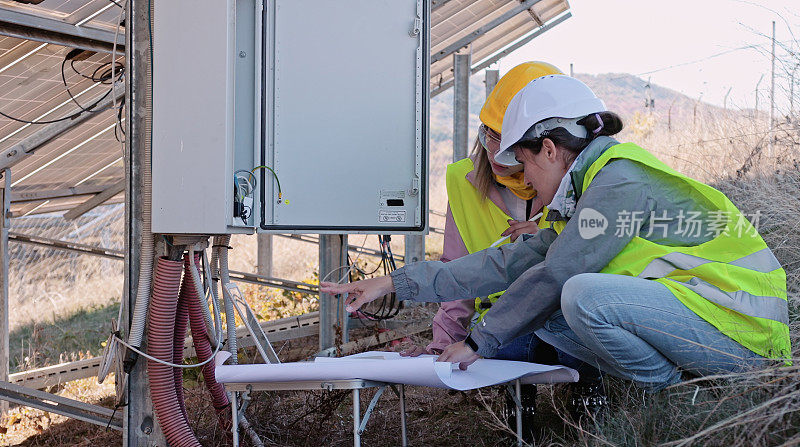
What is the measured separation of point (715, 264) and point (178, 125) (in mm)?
1937

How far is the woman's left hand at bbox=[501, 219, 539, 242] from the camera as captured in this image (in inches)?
130

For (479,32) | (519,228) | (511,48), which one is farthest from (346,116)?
(511,48)

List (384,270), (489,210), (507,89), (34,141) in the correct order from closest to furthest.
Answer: (507,89), (489,210), (34,141), (384,270)

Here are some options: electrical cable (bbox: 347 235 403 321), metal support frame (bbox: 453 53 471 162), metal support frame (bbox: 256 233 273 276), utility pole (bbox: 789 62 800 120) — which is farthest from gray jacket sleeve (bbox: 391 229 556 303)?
metal support frame (bbox: 256 233 273 276)

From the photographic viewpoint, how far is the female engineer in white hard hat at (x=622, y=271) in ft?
7.54

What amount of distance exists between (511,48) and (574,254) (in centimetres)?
987

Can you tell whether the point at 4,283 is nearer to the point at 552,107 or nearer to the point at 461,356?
the point at 461,356

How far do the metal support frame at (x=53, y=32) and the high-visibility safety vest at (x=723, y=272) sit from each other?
2923 millimetres

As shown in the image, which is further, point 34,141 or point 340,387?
point 34,141

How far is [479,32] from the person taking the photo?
28.6 ft

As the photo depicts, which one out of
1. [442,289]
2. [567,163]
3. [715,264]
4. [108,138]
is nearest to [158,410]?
[442,289]

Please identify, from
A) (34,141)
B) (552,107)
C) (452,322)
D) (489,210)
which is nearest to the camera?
(552,107)

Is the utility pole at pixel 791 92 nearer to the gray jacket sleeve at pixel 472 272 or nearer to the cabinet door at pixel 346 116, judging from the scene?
the cabinet door at pixel 346 116

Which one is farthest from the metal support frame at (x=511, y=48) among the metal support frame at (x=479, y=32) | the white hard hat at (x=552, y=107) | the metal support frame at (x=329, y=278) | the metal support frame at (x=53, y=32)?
the white hard hat at (x=552, y=107)
